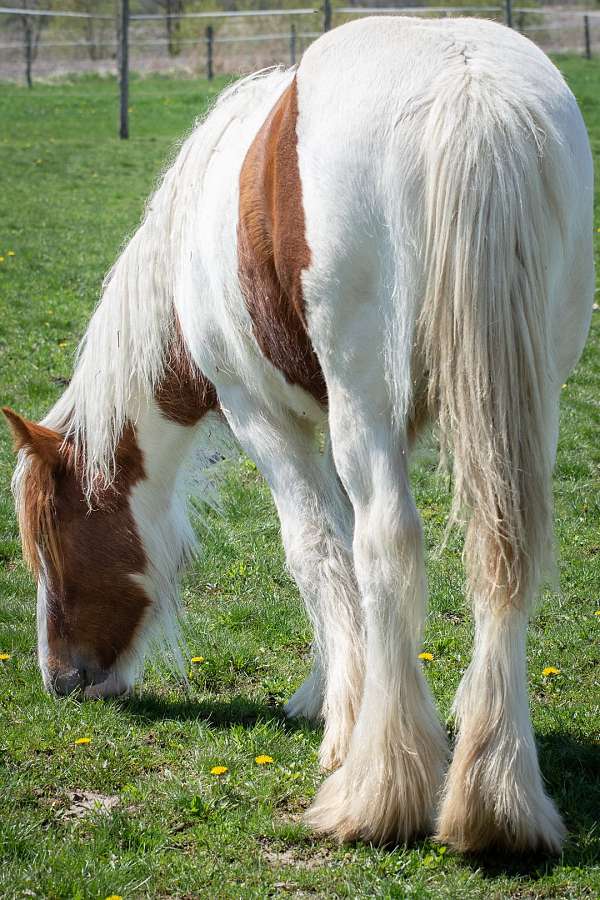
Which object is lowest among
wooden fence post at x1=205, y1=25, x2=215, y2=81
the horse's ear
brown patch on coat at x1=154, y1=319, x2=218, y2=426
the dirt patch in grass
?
the dirt patch in grass

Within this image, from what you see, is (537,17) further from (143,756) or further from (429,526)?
(143,756)

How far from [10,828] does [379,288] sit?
186cm

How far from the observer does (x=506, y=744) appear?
249 cm

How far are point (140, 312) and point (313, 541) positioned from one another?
0.93 meters

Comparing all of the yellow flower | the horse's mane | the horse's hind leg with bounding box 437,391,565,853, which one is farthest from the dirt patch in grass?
the horse's hind leg with bounding box 437,391,565,853

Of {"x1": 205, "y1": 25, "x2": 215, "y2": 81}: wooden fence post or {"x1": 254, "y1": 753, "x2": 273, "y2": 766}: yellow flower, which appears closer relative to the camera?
{"x1": 254, "y1": 753, "x2": 273, "y2": 766}: yellow flower

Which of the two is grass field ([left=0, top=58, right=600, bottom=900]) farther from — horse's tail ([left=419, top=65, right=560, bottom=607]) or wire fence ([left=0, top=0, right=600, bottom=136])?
wire fence ([left=0, top=0, right=600, bottom=136])

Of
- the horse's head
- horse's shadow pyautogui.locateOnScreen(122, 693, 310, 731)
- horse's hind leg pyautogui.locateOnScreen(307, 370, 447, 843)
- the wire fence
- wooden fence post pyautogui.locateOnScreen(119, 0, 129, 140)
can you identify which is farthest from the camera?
the wire fence

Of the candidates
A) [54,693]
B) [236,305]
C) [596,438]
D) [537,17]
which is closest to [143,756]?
[54,693]

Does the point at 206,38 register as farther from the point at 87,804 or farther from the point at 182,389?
the point at 87,804

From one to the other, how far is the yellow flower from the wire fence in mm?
20795

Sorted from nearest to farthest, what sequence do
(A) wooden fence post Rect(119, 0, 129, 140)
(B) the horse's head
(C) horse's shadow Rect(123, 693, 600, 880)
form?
1. (C) horse's shadow Rect(123, 693, 600, 880)
2. (B) the horse's head
3. (A) wooden fence post Rect(119, 0, 129, 140)

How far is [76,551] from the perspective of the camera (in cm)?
350

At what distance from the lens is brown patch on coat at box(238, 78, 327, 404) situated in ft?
8.30
